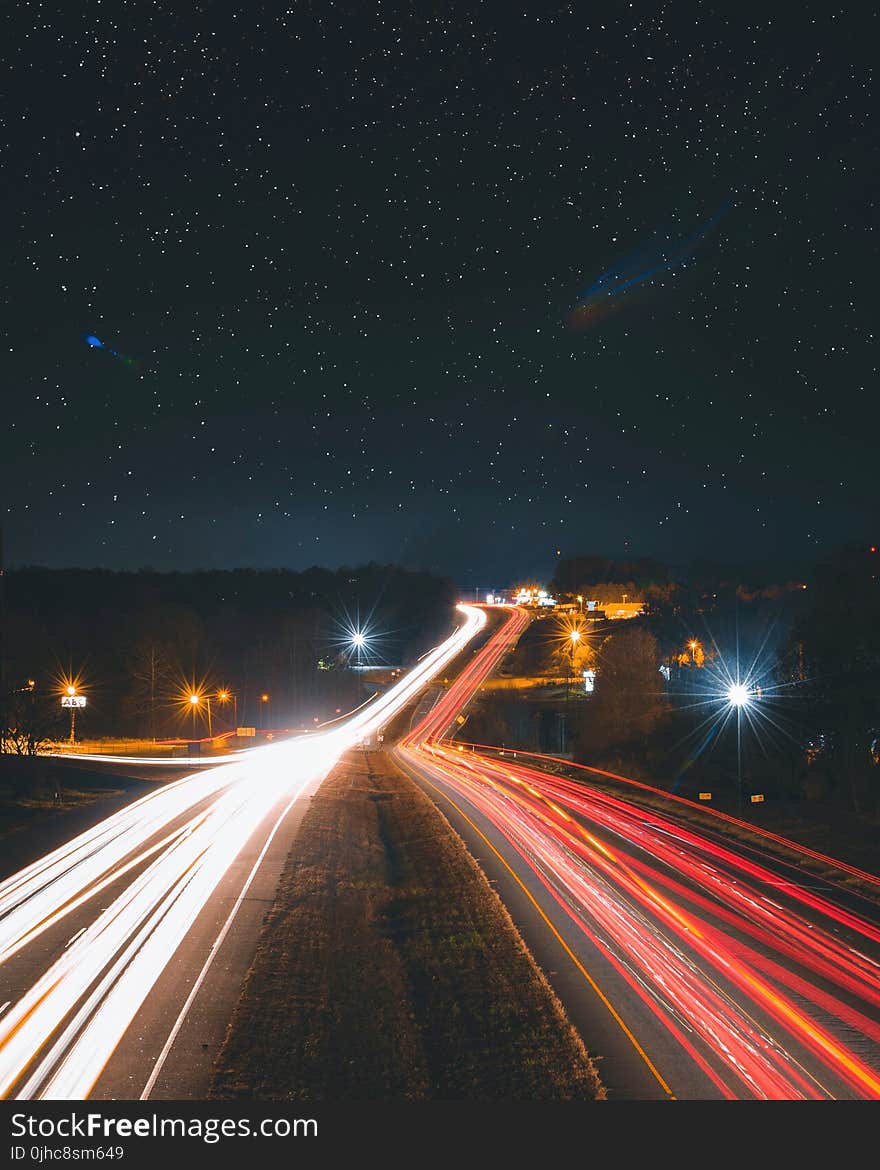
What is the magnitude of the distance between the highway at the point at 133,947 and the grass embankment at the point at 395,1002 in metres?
0.63

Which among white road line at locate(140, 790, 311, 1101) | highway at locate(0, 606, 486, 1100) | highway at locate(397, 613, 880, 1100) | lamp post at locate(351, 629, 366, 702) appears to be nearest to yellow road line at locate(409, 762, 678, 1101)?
highway at locate(397, 613, 880, 1100)

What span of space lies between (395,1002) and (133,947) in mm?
4611

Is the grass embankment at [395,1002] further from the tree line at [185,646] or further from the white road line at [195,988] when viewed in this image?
the tree line at [185,646]

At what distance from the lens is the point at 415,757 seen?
48.7 metres

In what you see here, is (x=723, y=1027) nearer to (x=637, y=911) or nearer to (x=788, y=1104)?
(x=788, y=1104)

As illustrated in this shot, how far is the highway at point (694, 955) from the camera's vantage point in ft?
30.8

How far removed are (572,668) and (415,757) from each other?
1181 inches

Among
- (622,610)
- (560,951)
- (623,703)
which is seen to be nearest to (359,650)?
(622,610)

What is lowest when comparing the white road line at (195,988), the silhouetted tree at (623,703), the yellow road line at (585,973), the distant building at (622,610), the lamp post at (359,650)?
the yellow road line at (585,973)

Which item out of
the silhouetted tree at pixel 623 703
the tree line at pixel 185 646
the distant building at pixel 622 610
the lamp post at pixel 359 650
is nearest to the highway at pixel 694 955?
the silhouetted tree at pixel 623 703

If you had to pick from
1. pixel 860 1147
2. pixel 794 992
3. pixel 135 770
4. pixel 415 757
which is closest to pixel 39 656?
A: pixel 135 770

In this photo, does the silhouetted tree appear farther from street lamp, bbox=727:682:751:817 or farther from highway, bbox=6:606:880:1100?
highway, bbox=6:606:880:1100

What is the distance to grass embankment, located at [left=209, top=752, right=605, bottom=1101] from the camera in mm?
9023

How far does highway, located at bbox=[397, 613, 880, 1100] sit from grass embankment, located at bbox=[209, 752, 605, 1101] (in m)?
0.61
